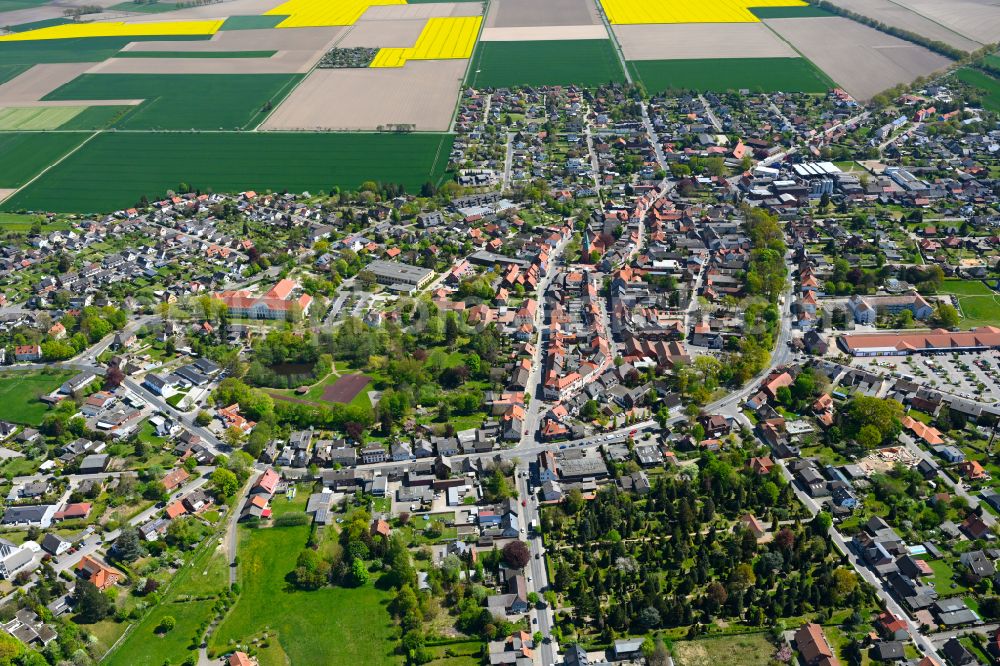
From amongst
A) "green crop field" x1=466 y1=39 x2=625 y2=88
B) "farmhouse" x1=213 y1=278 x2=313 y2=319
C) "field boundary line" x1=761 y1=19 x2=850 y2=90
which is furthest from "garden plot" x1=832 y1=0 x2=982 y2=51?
"farmhouse" x1=213 y1=278 x2=313 y2=319

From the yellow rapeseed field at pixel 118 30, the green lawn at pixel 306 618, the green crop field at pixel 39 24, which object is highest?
the green crop field at pixel 39 24

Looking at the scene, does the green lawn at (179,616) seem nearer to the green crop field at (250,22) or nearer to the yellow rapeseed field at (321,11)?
the yellow rapeseed field at (321,11)

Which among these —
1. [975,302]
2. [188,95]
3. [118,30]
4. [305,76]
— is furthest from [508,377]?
[118,30]

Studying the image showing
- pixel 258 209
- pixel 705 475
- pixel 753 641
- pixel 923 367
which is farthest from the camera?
pixel 258 209

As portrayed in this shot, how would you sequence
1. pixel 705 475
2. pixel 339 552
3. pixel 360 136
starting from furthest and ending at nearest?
pixel 360 136
pixel 705 475
pixel 339 552

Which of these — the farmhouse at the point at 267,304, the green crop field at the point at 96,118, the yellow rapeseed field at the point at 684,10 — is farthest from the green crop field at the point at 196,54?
the farmhouse at the point at 267,304

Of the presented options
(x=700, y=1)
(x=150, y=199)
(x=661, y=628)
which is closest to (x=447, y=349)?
(x=661, y=628)

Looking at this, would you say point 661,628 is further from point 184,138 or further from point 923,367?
point 184,138
